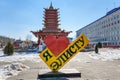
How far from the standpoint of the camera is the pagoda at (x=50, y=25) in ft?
167

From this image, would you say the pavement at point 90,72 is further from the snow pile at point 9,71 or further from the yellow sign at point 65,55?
the yellow sign at point 65,55

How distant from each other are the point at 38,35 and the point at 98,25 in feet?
150

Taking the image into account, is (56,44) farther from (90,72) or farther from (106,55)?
(106,55)

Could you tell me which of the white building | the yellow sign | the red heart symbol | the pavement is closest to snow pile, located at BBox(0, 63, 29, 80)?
the pavement

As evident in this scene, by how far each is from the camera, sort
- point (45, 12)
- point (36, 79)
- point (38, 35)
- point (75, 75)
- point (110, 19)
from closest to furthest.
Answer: point (36, 79)
point (75, 75)
point (38, 35)
point (45, 12)
point (110, 19)

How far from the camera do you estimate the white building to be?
224ft

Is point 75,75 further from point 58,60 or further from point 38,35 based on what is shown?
point 38,35

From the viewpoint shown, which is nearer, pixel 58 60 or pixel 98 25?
pixel 58 60

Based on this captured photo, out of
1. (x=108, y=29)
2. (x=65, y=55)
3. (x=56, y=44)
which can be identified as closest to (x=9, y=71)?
(x=56, y=44)

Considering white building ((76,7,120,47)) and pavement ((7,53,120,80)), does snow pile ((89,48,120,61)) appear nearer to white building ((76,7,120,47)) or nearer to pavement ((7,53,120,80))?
pavement ((7,53,120,80))

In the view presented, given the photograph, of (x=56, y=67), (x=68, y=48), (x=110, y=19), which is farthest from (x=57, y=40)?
(x=110, y=19)

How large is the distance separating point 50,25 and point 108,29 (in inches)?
1308

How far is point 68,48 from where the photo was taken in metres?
9.00

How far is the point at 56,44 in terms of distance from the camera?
9227mm
